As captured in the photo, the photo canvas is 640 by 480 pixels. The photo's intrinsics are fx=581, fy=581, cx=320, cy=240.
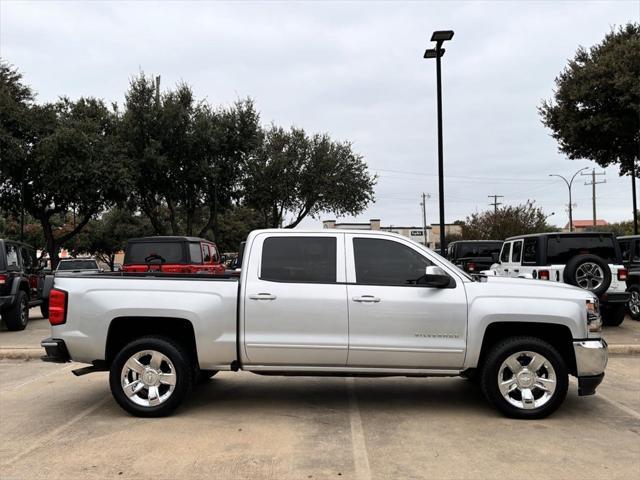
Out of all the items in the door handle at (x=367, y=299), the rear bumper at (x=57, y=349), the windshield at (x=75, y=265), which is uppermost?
the windshield at (x=75, y=265)

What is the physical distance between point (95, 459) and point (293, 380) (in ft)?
10.1

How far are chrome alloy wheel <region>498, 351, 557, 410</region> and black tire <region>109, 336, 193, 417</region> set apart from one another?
9.89 ft

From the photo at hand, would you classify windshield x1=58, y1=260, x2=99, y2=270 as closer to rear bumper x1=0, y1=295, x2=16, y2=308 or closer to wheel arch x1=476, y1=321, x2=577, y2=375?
rear bumper x1=0, y1=295, x2=16, y2=308

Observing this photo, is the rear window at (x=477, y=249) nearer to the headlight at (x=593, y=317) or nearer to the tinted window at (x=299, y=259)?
the headlight at (x=593, y=317)

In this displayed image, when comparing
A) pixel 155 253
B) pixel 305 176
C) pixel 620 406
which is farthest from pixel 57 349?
pixel 305 176

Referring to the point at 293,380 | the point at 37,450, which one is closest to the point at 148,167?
the point at 293,380

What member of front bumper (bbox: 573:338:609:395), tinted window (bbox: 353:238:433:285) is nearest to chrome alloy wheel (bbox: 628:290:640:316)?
front bumper (bbox: 573:338:609:395)

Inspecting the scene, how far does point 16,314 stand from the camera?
1204 cm

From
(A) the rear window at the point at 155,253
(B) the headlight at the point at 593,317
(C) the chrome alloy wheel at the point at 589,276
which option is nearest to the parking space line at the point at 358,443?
(B) the headlight at the point at 593,317

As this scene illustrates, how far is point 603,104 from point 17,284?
1773 cm

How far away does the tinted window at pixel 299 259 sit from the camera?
5.71 metres

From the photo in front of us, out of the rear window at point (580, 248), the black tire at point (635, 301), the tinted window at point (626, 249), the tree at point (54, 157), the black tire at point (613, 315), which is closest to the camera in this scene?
the rear window at point (580, 248)

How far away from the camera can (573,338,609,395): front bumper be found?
548 centimetres

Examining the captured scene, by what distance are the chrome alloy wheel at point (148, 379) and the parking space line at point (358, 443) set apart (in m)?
1.78
